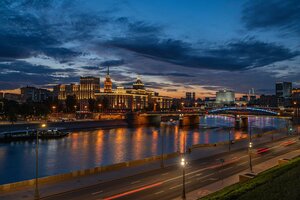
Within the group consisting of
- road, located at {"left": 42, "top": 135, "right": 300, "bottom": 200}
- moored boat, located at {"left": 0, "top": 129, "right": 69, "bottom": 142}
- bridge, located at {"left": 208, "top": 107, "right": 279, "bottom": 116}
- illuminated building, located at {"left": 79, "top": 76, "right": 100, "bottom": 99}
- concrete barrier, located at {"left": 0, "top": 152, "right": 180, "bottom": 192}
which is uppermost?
illuminated building, located at {"left": 79, "top": 76, "right": 100, "bottom": 99}

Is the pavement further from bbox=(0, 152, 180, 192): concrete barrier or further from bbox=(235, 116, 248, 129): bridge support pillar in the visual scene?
bbox=(235, 116, 248, 129): bridge support pillar

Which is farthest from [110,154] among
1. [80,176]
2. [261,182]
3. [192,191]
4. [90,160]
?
[261,182]

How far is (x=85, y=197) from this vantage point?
1880cm

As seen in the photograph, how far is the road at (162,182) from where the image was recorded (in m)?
19.3

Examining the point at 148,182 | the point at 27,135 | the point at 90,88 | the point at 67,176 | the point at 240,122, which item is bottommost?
the point at 27,135

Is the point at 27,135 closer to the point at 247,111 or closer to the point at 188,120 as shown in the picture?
the point at 188,120

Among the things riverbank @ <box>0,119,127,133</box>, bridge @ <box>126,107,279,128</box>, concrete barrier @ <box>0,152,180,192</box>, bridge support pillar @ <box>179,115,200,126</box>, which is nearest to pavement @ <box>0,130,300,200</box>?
concrete barrier @ <box>0,152,180,192</box>

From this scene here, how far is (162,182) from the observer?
22.5 m

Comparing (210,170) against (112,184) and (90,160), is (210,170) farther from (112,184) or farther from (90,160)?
(90,160)

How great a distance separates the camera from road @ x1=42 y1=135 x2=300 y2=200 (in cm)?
1928

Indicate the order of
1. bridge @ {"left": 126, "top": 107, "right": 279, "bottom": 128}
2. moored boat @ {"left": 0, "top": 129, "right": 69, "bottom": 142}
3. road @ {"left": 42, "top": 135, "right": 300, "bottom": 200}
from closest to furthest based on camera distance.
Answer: road @ {"left": 42, "top": 135, "right": 300, "bottom": 200}, moored boat @ {"left": 0, "top": 129, "right": 69, "bottom": 142}, bridge @ {"left": 126, "top": 107, "right": 279, "bottom": 128}

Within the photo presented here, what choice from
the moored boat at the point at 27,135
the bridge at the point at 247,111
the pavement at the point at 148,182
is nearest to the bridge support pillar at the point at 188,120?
the bridge at the point at 247,111

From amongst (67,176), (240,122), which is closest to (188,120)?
(240,122)

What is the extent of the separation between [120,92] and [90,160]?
160m
